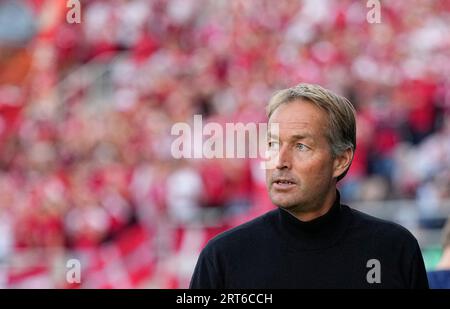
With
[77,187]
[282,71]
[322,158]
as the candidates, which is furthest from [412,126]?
[322,158]

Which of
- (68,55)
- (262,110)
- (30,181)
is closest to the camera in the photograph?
(262,110)

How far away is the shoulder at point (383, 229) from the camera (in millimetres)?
1273

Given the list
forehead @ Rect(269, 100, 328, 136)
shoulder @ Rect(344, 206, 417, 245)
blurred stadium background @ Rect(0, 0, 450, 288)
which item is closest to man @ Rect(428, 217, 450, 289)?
shoulder @ Rect(344, 206, 417, 245)

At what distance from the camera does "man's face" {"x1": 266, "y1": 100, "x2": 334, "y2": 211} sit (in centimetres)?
126

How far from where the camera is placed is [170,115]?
5.28 metres

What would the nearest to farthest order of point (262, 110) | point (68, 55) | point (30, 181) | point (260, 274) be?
point (260, 274) < point (262, 110) < point (30, 181) < point (68, 55)

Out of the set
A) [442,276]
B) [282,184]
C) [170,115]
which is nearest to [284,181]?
[282,184]

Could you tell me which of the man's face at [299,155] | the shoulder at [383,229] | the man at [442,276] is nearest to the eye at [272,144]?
the man's face at [299,155]

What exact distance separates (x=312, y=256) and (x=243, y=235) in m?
0.10

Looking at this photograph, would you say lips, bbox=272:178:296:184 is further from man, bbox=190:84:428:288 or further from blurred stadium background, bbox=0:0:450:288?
blurred stadium background, bbox=0:0:450:288

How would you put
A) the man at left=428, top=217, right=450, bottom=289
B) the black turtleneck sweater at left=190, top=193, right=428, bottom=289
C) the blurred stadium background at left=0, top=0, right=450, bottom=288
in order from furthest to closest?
the blurred stadium background at left=0, top=0, right=450, bottom=288
the man at left=428, top=217, right=450, bottom=289
the black turtleneck sweater at left=190, top=193, right=428, bottom=289

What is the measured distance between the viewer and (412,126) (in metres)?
4.96

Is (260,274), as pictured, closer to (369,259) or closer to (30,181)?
(369,259)
